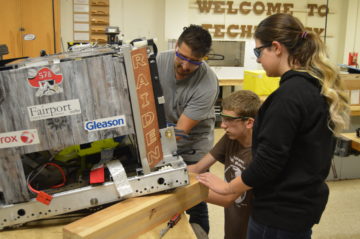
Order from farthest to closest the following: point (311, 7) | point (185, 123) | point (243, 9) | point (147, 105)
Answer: point (311, 7) → point (243, 9) → point (185, 123) → point (147, 105)

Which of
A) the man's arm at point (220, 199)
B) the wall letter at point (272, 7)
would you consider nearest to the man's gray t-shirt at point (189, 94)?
the man's arm at point (220, 199)

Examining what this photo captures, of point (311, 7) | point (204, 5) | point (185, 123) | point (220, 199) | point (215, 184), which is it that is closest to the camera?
point (215, 184)

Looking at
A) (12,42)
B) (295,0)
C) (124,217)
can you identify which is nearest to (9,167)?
(124,217)

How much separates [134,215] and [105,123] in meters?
0.25

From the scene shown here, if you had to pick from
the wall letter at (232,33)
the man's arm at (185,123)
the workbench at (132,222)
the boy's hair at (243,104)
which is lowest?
the workbench at (132,222)

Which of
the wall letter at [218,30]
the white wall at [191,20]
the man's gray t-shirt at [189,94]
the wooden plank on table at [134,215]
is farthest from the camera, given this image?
the wall letter at [218,30]

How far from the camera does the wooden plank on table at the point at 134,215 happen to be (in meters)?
0.81

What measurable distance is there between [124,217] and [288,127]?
52cm

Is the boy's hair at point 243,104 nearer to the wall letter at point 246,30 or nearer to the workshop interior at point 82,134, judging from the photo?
the workshop interior at point 82,134

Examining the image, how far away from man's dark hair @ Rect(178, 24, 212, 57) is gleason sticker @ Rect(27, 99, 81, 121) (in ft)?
2.57

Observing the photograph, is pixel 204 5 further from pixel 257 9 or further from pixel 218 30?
pixel 257 9

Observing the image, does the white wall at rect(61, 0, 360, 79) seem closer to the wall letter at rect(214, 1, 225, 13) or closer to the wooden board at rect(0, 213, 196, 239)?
the wall letter at rect(214, 1, 225, 13)

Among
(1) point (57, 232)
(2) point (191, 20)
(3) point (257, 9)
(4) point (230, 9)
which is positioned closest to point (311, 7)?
(3) point (257, 9)

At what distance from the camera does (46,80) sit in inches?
32.8
